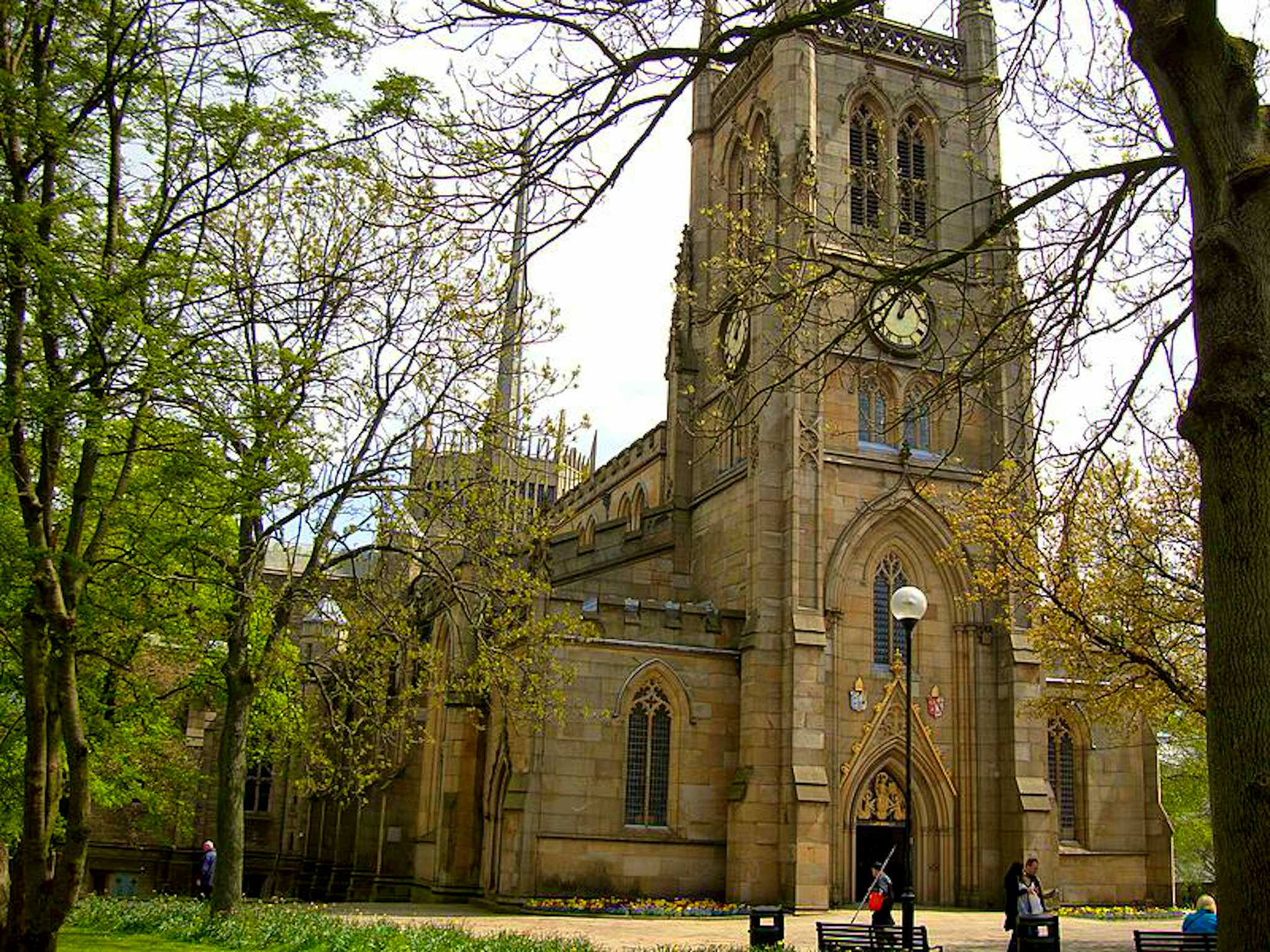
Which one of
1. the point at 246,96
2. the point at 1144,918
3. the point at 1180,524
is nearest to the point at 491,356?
the point at 246,96

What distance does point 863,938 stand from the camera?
17.0m

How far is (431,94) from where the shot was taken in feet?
41.5

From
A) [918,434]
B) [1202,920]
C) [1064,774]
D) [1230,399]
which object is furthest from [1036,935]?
[918,434]

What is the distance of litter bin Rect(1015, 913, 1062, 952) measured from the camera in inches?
613

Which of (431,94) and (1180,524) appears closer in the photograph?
(431,94)

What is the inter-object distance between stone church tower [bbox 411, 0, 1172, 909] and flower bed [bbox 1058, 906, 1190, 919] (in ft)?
2.13

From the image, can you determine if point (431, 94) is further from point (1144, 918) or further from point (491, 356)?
point (1144, 918)

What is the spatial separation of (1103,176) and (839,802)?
68.2ft

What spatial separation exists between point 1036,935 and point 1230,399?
11.0 meters

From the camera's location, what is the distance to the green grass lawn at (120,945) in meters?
16.7

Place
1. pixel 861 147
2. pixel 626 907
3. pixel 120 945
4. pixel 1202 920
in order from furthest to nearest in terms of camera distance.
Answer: pixel 861 147, pixel 626 907, pixel 120 945, pixel 1202 920

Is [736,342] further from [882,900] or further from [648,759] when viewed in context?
[882,900]

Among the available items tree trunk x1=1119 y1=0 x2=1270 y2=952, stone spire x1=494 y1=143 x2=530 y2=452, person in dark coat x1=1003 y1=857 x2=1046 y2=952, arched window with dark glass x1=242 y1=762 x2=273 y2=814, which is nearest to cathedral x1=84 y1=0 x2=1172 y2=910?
stone spire x1=494 y1=143 x2=530 y2=452

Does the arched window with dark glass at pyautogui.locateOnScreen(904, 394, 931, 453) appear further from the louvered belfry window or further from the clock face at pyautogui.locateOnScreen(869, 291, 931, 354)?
the louvered belfry window
